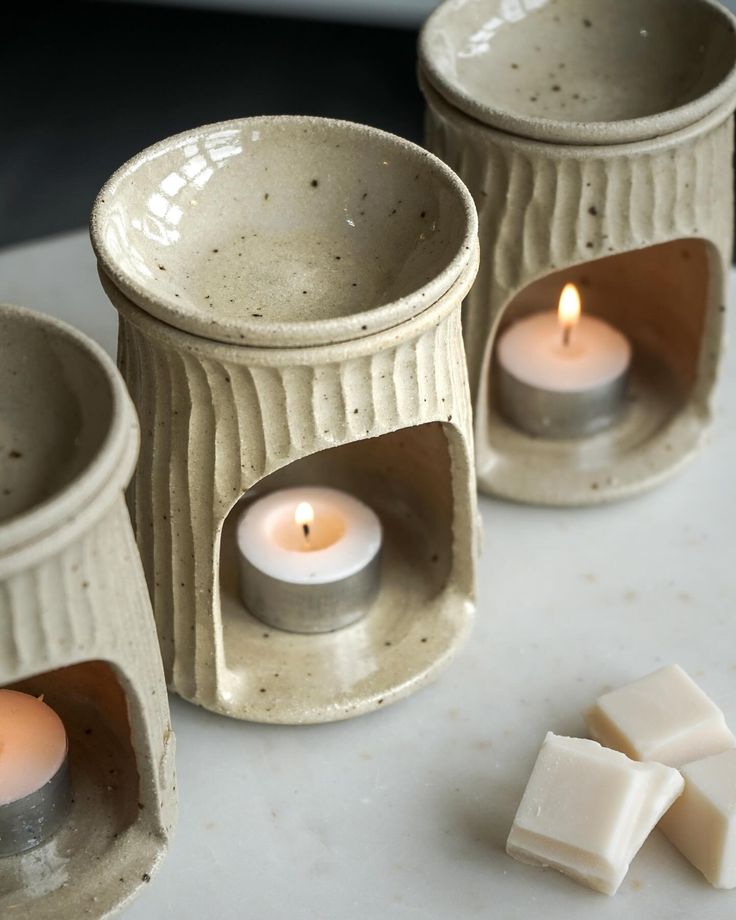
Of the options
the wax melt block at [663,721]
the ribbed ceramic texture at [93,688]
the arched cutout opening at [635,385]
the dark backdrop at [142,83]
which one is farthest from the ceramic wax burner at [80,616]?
the dark backdrop at [142,83]

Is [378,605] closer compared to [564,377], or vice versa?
[378,605]

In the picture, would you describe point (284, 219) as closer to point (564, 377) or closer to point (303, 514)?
point (303, 514)

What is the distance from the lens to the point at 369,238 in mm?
891

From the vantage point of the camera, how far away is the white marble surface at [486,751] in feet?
2.68

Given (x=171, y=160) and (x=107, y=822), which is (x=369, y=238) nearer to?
(x=171, y=160)

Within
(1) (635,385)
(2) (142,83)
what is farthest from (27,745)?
(2) (142,83)

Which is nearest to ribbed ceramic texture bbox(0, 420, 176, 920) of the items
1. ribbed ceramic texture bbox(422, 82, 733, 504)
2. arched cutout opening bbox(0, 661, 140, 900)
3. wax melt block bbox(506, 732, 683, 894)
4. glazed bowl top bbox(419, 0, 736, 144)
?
arched cutout opening bbox(0, 661, 140, 900)

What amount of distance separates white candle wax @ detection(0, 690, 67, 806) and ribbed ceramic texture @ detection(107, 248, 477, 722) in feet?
0.32

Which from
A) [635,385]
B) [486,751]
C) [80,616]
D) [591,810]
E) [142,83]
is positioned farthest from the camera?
[142,83]

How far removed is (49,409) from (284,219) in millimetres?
229

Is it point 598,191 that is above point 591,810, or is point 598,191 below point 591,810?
above

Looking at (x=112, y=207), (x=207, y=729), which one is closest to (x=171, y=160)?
(x=112, y=207)

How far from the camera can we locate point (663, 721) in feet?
2.81

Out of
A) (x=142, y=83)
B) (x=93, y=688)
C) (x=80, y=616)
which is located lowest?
(x=142, y=83)
